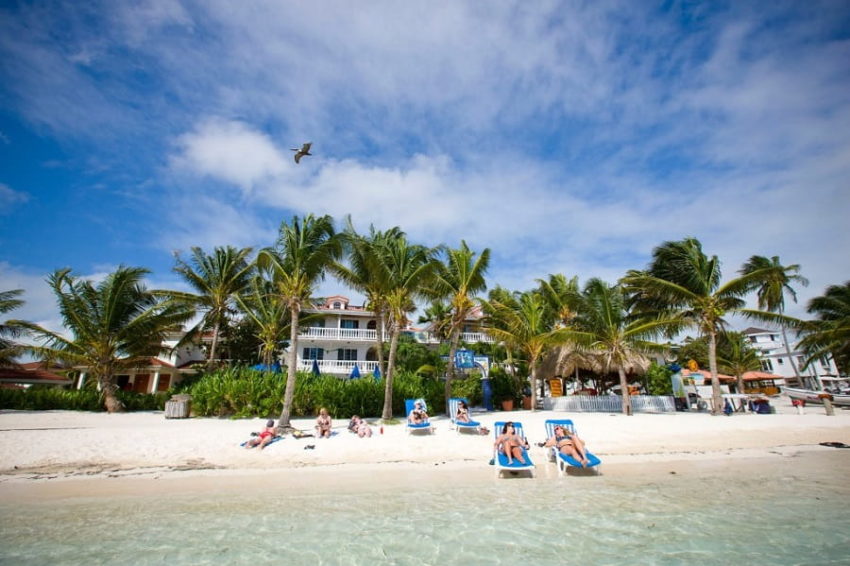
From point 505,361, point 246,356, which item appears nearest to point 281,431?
point 246,356

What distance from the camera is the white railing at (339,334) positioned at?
29967 mm

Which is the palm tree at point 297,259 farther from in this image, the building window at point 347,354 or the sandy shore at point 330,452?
the building window at point 347,354

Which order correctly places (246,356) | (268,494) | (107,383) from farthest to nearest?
(246,356), (107,383), (268,494)

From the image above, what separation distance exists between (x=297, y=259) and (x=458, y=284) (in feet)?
23.3

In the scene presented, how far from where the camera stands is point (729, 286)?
1683 cm

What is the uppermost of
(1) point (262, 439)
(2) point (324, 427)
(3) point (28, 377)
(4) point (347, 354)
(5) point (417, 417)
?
(4) point (347, 354)

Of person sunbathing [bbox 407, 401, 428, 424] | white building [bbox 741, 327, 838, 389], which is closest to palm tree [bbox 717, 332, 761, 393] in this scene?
white building [bbox 741, 327, 838, 389]

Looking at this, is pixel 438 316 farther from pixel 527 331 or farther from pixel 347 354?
pixel 527 331

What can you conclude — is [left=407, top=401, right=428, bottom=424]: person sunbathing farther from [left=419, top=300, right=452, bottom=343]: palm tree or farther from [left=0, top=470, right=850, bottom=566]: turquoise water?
[left=419, top=300, right=452, bottom=343]: palm tree

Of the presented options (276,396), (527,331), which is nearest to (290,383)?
(276,396)

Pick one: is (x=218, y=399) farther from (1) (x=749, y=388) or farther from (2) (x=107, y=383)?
(1) (x=749, y=388)

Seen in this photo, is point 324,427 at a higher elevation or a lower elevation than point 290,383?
lower

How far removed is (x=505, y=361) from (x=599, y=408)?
9526 mm

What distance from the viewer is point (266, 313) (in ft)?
76.9
